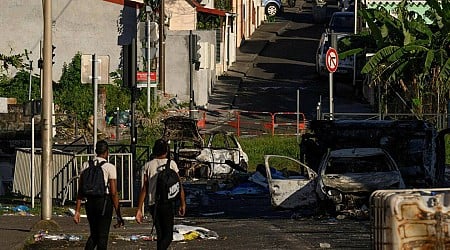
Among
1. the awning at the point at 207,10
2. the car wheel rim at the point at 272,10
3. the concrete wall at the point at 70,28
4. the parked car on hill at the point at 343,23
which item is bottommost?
the concrete wall at the point at 70,28

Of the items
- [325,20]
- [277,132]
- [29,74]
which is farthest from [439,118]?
[325,20]

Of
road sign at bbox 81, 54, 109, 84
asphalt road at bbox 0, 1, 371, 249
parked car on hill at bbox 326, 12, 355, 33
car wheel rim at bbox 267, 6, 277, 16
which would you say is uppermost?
car wheel rim at bbox 267, 6, 277, 16

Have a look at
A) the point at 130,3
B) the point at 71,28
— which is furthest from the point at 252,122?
the point at 71,28

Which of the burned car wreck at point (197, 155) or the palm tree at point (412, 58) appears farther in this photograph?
the palm tree at point (412, 58)

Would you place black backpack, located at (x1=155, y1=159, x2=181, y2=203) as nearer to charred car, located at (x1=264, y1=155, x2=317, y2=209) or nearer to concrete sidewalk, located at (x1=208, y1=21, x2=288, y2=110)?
charred car, located at (x1=264, y1=155, x2=317, y2=209)

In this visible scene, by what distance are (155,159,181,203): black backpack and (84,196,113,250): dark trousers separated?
2.17 feet

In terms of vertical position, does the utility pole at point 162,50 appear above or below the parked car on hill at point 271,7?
below

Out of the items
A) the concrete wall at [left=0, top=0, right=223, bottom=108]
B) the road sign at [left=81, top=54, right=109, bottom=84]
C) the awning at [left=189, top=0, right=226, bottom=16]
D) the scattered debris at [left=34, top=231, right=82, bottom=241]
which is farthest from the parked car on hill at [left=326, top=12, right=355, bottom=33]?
the scattered debris at [left=34, top=231, right=82, bottom=241]

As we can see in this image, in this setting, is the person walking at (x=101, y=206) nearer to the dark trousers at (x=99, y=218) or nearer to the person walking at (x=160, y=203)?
the dark trousers at (x=99, y=218)

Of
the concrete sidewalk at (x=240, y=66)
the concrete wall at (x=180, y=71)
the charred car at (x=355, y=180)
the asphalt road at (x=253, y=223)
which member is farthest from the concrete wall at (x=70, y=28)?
the charred car at (x=355, y=180)

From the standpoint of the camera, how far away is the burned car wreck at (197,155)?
31469mm

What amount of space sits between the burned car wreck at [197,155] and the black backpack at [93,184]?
17.2 m

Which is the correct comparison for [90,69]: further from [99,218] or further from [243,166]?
[243,166]

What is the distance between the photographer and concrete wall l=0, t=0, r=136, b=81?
42250 mm
